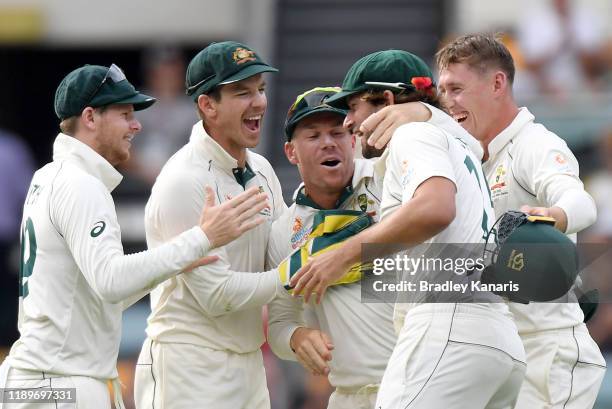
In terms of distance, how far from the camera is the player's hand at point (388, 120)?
5884 millimetres

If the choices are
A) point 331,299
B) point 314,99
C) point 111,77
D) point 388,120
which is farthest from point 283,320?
point 111,77

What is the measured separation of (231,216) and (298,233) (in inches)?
27.3

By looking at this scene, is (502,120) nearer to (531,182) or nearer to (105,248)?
(531,182)

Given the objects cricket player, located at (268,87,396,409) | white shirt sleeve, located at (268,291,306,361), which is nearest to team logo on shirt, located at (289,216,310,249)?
cricket player, located at (268,87,396,409)

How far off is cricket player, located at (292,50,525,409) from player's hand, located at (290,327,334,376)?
2.03 ft

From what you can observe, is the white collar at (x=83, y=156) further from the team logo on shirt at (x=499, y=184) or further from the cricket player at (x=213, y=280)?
the team logo on shirt at (x=499, y=184)

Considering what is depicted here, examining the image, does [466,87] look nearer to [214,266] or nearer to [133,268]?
[214,266]

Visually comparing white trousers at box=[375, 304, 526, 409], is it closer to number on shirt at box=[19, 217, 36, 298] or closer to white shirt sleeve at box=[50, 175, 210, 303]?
white shirt sleeve at box=[50, 175, 210, 303]

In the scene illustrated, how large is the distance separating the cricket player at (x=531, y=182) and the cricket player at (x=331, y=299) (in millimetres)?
588

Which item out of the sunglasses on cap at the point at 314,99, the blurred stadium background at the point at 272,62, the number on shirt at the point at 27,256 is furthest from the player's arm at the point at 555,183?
the blurred stadium background at the point at 272,62

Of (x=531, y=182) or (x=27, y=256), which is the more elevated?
(x=531, y=182)

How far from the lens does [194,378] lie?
654 centimetres

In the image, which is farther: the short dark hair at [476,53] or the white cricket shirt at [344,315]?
the short dark hair at [476,53]

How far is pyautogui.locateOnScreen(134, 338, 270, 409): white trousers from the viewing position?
257 inches
